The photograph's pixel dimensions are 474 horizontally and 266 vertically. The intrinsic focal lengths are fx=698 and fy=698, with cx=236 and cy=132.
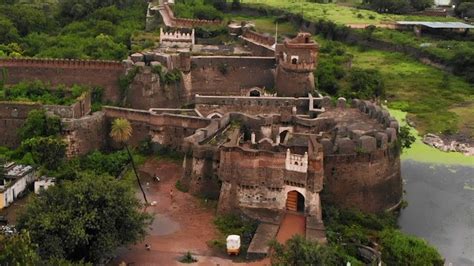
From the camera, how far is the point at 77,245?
20812 mm

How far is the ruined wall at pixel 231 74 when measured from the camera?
38562 mm

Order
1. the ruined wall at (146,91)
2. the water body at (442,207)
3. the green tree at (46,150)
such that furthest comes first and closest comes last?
the ruined wall at (146,91)
the green tree at (46,150)
the water body at (442,207)

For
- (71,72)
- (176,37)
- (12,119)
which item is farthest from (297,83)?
(12,119)

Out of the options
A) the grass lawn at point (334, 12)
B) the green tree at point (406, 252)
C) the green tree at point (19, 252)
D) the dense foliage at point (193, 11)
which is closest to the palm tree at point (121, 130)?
the green tree at point (19, 252)

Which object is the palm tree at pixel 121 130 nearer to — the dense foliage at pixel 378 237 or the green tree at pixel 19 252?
the dense foliage at pixel 378 237

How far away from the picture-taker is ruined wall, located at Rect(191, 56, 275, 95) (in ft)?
127

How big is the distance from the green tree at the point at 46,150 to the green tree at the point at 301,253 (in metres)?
13.4

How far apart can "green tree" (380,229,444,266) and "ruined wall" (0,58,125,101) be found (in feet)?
56.6

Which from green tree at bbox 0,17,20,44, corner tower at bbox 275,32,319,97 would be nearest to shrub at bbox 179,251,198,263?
corner tower at bbox 275,32,319,97

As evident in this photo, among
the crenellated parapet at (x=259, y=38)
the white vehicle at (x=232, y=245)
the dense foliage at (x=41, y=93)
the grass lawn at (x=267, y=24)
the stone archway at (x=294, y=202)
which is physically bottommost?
the white vehicle at (x=232, y=245)

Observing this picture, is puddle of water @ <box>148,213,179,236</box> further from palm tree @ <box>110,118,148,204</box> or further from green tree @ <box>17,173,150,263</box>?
palm tree @ <box>110,118,148,204</box>

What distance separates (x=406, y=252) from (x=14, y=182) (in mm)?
15225

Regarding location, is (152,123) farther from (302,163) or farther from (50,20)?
(50,20)

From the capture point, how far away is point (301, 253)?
63.8 ft
